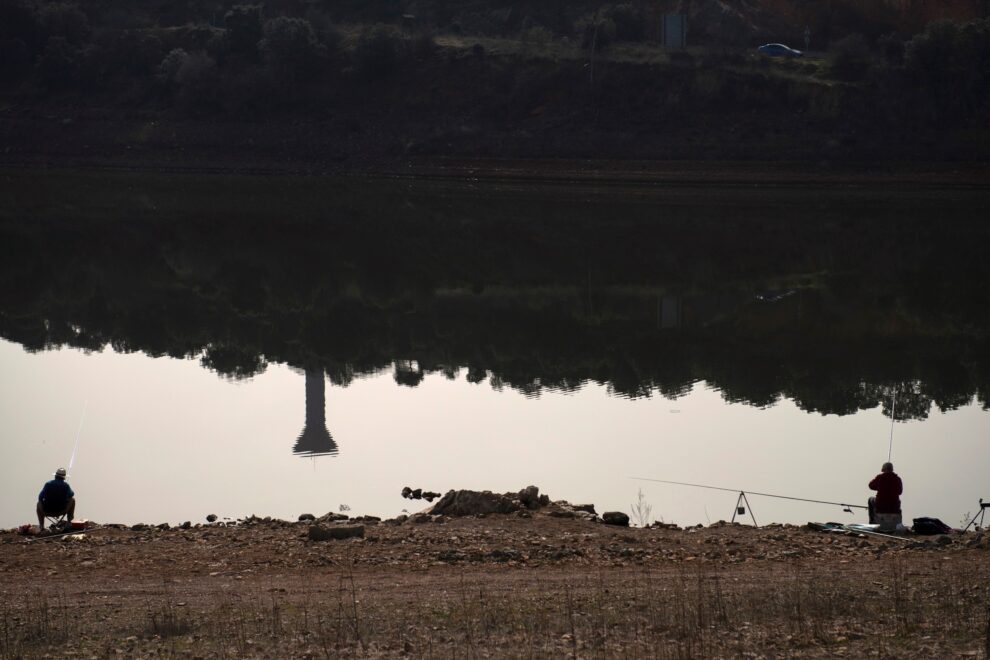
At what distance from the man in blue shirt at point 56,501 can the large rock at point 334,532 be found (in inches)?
102

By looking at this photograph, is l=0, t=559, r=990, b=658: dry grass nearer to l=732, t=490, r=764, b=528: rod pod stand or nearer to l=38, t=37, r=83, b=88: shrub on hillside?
l=732, t=490, r=764, b=528: rod pod stand

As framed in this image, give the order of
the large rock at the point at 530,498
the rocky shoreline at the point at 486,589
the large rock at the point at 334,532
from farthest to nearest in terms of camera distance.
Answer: the large rock at the point at 530,498 < the large rock at the point at 334,532 < the rocky shoreline at the point at 486,589

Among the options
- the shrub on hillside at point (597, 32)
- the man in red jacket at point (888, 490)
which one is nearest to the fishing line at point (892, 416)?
the man in red jacket at point (888, 490)

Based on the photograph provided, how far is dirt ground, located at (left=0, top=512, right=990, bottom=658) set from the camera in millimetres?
8664

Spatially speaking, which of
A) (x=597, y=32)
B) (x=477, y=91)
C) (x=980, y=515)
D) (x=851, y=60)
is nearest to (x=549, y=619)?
(x=980, y=515)

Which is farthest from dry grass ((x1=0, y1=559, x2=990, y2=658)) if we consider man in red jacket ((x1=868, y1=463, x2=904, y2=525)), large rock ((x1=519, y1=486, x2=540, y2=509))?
large rock ((x1=519, y1=486, x2=540, y2=509))

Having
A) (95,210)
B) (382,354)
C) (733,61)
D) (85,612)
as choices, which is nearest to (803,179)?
(733,61)

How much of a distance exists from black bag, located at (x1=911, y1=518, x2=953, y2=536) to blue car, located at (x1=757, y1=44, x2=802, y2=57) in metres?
56.7

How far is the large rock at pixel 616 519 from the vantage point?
13.6m

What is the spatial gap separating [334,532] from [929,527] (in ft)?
17.9

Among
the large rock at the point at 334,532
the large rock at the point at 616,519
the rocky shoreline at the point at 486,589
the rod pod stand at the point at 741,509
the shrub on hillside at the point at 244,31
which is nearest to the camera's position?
the rocky shoreline at the point at 486,589

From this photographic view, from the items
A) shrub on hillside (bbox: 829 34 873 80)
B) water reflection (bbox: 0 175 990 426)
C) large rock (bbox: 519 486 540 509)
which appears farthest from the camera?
shrub on hillside (bbox: 829 34 873 80)

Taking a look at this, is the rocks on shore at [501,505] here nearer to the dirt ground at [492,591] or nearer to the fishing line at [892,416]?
the dirt ground at [492,591]

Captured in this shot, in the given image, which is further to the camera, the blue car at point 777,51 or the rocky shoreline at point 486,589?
the blue car at point 777,51
